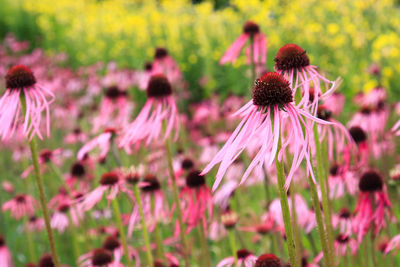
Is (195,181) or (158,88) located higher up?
(158,88)

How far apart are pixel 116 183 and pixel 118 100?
120 cm

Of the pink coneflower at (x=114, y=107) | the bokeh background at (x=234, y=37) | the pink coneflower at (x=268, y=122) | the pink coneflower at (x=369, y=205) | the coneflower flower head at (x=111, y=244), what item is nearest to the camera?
the pink coneflower at (x=268, y=122)

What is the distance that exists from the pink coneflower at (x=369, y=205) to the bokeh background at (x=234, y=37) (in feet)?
7.84

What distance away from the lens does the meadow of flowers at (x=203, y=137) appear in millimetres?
968

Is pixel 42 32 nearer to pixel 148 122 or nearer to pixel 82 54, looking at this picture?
pixel 82 54

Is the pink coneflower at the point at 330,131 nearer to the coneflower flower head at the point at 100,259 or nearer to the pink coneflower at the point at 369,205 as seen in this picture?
the pink coneflower at the point at 369,205

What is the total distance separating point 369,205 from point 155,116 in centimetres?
63

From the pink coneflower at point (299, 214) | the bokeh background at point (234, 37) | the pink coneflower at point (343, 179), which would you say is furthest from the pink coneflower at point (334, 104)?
the bokeh background at point (234, 37)

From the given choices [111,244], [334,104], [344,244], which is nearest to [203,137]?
[334,104]

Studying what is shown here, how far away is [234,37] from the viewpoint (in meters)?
5.52

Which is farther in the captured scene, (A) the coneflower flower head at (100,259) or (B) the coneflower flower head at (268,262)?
(A) the coneflower flower head at (100,259)

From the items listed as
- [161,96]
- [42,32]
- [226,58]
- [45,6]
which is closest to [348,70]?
[226,58]

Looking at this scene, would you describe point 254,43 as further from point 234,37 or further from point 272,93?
point 234,37

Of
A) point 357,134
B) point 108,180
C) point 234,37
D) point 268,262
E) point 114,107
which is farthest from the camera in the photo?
point 234,37
